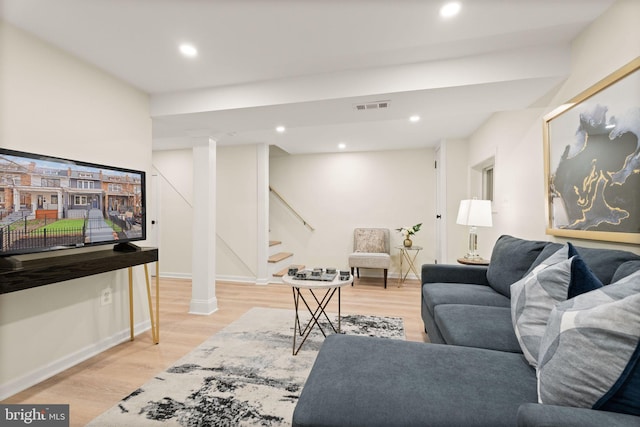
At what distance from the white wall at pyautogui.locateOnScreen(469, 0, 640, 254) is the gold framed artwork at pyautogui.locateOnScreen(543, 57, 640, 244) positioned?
99 mm

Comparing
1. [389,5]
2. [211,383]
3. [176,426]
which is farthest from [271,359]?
[389,5]

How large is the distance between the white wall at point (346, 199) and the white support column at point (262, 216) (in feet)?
2.79

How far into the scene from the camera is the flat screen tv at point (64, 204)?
1.74 meters

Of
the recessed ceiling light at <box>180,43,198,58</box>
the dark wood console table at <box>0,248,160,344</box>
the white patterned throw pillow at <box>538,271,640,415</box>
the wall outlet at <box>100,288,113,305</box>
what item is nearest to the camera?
the white patterned throw pillow at <box>538,271,640,415</box>

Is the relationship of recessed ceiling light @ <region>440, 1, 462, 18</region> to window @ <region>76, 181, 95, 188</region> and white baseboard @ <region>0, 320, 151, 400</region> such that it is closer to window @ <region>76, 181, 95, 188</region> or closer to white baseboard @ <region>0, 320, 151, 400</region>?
window @ <region>76, 181, 95, 188</region>

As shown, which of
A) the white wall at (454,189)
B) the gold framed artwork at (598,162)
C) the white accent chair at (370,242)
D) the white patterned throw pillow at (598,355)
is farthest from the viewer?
the white accent chair at (370,242)

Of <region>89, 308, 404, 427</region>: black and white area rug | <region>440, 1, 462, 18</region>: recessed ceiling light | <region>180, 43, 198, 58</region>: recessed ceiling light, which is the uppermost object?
<region>180, 43, 198, 58</region>: recessed ceiling light

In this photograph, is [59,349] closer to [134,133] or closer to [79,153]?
[79,153]

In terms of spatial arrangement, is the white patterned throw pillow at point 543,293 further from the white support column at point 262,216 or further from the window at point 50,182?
the white support column at point 262,216

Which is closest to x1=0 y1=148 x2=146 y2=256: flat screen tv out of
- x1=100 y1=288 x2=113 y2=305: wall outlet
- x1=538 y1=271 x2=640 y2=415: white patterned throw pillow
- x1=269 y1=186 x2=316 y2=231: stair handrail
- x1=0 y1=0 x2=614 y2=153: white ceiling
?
x1=100 y1=288 x2=113 y2=305: wall outlet

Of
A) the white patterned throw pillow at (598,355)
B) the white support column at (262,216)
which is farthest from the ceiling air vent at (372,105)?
the white support column at (262,216)

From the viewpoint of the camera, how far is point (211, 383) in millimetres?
1882

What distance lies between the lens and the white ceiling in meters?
1.69

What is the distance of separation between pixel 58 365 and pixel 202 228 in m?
1.65
